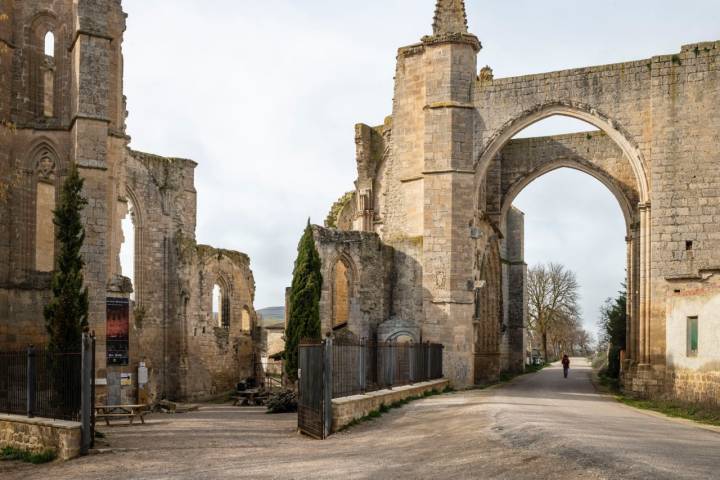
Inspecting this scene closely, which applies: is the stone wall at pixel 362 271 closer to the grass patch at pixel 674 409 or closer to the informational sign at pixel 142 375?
the informational sign at pixel 142 375

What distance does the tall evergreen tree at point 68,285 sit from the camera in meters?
13.9

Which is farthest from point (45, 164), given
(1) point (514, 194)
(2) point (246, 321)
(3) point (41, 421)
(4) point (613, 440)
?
(1) point (514, 194)

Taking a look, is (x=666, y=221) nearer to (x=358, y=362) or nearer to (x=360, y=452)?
(x=358, y=362)

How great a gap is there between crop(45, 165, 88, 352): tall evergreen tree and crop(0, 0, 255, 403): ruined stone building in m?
Answer: 1.20

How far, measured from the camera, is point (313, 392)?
1318 centimetres

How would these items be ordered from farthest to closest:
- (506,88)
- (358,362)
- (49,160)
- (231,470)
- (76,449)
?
(506,88) < (49,160) < (358,362) < (76,449) < (231,470)

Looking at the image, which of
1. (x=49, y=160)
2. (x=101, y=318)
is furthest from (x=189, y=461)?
(x=49, y=160)

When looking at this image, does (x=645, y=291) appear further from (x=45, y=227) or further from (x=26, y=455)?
(x=45, y=227)

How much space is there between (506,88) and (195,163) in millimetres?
10241

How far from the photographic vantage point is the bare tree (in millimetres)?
50844

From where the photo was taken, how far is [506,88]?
2322 cm

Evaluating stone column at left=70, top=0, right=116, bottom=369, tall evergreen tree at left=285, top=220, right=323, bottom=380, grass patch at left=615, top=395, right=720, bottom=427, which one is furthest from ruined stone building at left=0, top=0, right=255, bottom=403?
grass patch at left=615, top=395, right=720, bottom=427

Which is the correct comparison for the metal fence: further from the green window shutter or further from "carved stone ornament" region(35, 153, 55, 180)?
"carved stone ornament" region(35, 153, 55, 180)

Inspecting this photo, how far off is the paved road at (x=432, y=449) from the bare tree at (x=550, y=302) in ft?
119
